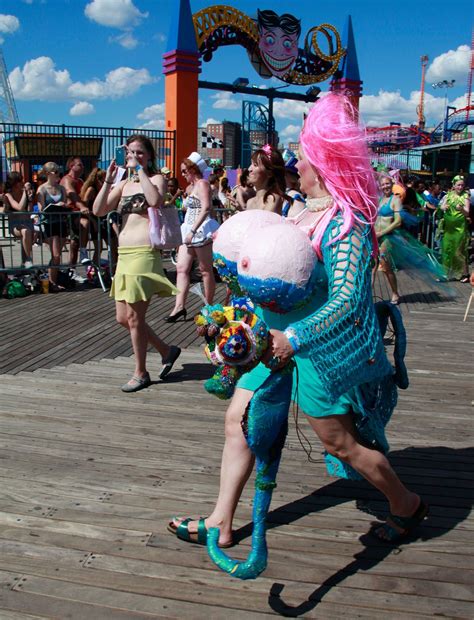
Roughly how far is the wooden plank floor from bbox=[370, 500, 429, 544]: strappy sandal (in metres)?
0.05

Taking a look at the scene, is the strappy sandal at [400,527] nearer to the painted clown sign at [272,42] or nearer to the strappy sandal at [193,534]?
the strappy sandal at [193,534]

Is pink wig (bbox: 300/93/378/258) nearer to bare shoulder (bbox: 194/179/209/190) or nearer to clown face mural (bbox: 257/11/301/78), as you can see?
bare shoulder (bbox: 194/179/209/190)

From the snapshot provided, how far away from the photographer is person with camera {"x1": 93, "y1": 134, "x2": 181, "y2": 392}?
468cm

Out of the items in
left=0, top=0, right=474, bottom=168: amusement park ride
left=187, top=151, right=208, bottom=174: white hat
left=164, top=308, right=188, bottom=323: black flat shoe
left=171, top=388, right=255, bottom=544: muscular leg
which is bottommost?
left=164, top=308, right=188, bottom=323: black flat shoe

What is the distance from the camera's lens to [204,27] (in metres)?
17.8

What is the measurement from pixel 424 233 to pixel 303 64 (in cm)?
917

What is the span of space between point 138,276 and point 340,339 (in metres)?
2.82

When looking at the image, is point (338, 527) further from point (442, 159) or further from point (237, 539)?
point (442, 159)

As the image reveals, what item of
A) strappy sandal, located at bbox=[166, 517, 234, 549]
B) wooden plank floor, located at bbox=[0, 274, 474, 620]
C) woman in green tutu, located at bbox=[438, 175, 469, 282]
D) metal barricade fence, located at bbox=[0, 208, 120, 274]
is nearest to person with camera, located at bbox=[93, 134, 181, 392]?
wooden plank floor, located at bbox=[0, 274, 474, 620]

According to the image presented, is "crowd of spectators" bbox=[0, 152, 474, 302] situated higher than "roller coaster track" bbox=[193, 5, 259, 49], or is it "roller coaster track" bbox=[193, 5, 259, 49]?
"roller coaster track" bbox=[193, 5, 259, 49]

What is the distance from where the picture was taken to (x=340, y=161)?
2.29 m

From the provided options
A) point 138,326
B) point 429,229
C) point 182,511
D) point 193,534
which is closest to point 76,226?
point 138,326

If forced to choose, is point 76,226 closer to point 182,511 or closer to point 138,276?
point 138,276

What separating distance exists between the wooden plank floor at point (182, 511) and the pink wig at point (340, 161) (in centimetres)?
133
